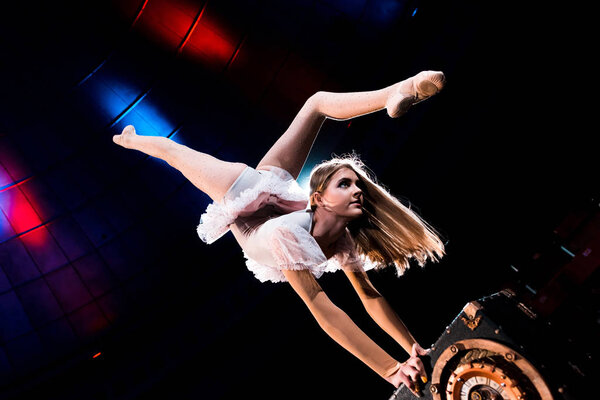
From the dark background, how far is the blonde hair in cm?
70

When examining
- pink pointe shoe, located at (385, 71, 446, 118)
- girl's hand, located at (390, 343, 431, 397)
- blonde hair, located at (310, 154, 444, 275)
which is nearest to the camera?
pink pointe shoe, located at (385, 71, 446, 118)

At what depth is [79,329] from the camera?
113 inches

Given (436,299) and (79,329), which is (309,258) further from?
(79,329)

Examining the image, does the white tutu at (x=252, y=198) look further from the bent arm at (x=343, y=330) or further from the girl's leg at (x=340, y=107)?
the bent arm at (x=343, y=330)

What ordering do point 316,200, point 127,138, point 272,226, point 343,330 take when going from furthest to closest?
point 127,138, point 316,200, point 272,226, point 343,330

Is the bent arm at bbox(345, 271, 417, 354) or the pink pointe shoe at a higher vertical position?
the pink pointe shoe

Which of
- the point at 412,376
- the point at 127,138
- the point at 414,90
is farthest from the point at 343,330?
the point at 127,138

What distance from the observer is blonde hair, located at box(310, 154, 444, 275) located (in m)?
1.56

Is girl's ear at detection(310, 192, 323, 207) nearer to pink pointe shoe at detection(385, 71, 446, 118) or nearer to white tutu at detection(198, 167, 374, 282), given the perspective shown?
white tutu at detection(198, 167, 374, 282)

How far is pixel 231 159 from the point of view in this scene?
269 centimetres

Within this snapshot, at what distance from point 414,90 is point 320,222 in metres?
0.60

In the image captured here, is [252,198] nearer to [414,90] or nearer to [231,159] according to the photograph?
[414,90]

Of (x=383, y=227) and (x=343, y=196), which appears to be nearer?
(x=343, y=196)

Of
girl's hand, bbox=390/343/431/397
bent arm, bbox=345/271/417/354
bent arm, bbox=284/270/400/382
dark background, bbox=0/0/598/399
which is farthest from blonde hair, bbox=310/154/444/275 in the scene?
dark background, bbox=0/0/598/399
